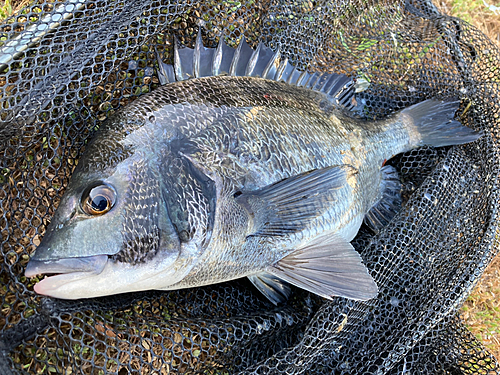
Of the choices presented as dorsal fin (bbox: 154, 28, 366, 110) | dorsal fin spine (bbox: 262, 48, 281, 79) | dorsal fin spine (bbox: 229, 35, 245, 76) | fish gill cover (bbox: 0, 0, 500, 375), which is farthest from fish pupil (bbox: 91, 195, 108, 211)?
dorsal fin spine (bbox: 262, 48, 281, 79)

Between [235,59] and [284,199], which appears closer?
[284,199]

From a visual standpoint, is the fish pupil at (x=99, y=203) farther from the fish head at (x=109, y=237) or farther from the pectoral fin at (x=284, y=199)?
the pectoral fin at (x=284, y=199)

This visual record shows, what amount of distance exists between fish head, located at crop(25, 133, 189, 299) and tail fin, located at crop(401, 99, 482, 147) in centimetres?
201

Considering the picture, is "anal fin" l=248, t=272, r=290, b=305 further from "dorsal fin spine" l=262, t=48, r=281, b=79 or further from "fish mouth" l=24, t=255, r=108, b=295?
"dorsal fin spine" l=262, t=48, r=281, b=79

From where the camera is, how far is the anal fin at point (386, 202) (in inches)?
101

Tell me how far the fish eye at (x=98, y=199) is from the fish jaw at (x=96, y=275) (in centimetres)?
20

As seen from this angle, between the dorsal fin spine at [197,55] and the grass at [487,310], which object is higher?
the dorsal fin spine at [197,55]

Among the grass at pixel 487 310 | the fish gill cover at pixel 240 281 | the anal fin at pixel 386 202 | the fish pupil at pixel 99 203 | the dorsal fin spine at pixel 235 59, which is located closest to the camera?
the fish pupil at pixel 99 203

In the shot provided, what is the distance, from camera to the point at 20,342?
5.36 feet

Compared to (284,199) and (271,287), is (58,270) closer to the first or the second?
(284,199)

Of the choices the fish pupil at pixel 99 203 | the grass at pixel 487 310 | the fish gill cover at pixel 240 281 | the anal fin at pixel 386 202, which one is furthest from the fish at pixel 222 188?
the grass at pixel 487 310

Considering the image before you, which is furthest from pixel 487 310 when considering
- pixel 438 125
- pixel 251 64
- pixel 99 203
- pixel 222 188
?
pixel 99 203

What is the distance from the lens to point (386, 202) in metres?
2.63

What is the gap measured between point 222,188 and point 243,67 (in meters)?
0.86
